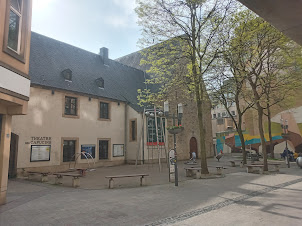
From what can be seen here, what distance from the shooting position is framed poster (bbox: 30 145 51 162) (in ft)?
49.3

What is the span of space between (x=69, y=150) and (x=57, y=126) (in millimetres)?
2146

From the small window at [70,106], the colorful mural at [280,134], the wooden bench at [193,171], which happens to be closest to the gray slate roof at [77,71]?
the small window at [70,106]

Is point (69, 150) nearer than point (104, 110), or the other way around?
point (69, 150)

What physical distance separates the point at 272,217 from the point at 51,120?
49.6 ft

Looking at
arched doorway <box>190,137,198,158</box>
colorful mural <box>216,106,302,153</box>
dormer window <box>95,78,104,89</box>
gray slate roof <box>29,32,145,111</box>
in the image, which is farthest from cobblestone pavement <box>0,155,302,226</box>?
colorful mural <box>216,106,302,153</box>

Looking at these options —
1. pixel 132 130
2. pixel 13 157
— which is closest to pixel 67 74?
pixel 13 157

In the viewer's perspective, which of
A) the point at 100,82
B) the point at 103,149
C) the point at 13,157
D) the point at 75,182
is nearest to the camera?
the point at 75,182

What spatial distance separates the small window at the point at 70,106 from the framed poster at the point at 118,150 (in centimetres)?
512

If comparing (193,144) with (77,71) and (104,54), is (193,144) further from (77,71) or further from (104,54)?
(77,71)

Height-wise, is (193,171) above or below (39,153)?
below

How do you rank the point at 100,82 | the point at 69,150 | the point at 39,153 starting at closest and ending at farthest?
the point at 39,153 < the point at 69,150 < the point at 100,82

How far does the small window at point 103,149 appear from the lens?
19930 mm

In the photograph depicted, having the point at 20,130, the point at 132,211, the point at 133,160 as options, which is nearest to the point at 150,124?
the point at 133,160

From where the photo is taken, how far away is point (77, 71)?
20.4 metres
